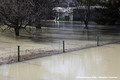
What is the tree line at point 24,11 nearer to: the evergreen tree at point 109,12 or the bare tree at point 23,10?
the bare tree at point 23,10

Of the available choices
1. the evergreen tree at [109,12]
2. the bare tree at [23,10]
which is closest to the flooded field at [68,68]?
the bare tree at [23,10]

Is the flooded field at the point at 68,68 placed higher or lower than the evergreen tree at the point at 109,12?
lower

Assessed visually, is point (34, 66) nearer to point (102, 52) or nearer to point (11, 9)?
point (102, 52)

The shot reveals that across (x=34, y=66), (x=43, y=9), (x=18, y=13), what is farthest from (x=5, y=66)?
(x=43, y=9)

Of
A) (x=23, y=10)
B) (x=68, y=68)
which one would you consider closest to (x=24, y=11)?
(x=23, y=10)

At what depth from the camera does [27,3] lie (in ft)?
59.7

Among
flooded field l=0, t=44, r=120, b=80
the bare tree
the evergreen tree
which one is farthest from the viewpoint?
the evergreen tree

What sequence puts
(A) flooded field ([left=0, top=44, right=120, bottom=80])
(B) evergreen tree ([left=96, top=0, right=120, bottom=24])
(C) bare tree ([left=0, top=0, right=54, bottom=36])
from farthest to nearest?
(B) evergreen tree ([left=96, top=0, right=120, bottom=24]) < (C) bare tree ([left=0, top=0, right=54, bottom=36]) < (A) flooded field ([left=0, top=44, right=120, bottom=80])

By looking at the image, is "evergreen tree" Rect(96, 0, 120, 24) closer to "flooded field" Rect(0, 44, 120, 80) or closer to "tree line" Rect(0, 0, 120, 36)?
"tree line" Rect(0, 0, 120, 36)

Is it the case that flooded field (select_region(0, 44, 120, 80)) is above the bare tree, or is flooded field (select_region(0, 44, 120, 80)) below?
below

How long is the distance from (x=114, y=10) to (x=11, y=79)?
28.6 meters

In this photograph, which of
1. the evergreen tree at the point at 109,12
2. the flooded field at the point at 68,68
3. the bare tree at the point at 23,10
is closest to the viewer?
the flooded field at the point at 68,68

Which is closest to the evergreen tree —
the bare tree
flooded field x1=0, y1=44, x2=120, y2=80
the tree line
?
the tree line

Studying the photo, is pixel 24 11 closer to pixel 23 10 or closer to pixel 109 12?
pixel 23 10
